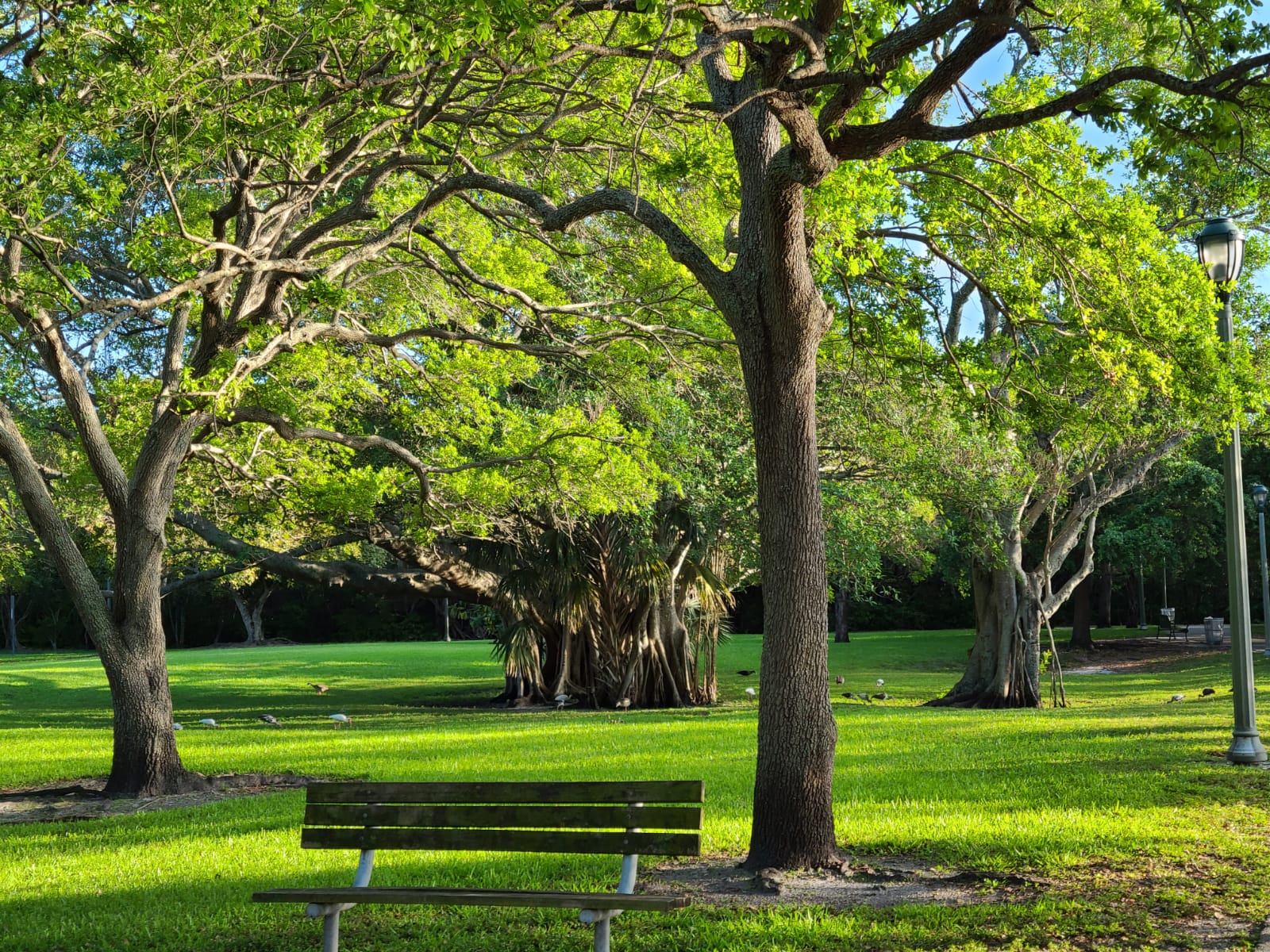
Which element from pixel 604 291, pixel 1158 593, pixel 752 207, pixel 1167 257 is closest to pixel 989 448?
pixel 604 291

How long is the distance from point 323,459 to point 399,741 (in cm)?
399

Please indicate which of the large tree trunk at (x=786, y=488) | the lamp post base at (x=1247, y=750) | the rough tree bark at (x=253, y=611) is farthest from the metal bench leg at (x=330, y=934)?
the rough tree bark at (x=253, y=611)

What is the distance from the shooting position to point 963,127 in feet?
22.0

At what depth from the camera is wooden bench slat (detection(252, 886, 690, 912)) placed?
480 cm

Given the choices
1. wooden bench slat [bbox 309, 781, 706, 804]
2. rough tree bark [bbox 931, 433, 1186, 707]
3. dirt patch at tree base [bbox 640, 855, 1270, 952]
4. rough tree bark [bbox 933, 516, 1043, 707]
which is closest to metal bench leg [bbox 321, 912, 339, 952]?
wooden bench slat [bbox 309, 781, 706, 804]

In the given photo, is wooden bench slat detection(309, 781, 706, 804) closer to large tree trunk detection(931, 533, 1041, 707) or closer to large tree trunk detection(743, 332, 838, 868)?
large tree trunk detection(743, 332, 838, 868)

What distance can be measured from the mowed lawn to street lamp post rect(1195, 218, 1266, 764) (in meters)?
0.43

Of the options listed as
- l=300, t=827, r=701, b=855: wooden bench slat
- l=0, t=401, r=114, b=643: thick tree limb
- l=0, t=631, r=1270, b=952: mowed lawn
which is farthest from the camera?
l=0, t=401, r=114, b=643: thick tree limb

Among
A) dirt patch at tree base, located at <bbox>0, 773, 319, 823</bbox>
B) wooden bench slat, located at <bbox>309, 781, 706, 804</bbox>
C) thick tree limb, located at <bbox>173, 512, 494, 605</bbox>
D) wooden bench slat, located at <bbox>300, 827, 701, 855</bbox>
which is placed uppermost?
thick tree limb, located at <bbox>173, 512, 494, 605</bbox>

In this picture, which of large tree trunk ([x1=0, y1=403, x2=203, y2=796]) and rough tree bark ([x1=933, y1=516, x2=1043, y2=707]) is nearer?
large tree trunk ([x1=0, y1=403, x2=203, y2=796])

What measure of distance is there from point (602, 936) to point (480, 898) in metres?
0.54

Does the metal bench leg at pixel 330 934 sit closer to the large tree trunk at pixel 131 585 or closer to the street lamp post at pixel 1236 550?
the large tree trunk at pixel 131 585

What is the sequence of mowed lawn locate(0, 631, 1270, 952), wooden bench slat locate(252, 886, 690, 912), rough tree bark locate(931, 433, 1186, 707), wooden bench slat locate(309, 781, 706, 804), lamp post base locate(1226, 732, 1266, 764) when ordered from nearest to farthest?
wooden bench slat locate(252, 886, 690, 912), wooden bench slat locate(309, 781, 706, 804), mowed lawn locate(0, 631, 1270, 952), lamp post base locate(1226, 732, 1266, 764), rough tree bark locate(931, 433, 1186, 707)

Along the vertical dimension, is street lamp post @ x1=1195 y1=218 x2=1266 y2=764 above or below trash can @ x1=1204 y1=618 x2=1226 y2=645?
above
